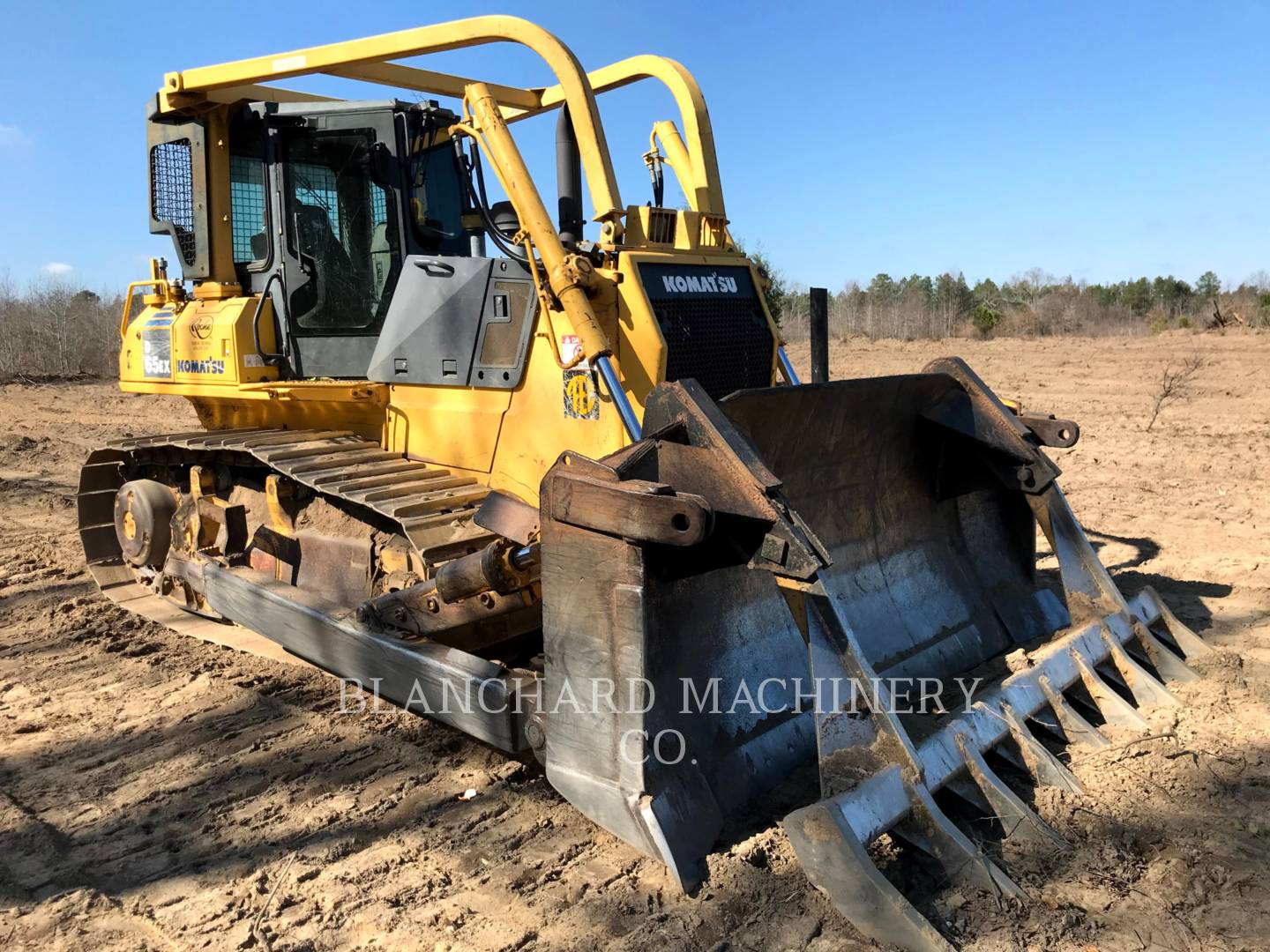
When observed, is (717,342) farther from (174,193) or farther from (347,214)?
(174,193)

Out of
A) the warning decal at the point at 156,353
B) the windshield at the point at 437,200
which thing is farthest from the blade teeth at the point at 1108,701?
the warning decal at the point at 156,353

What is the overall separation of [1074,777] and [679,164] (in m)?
3.52

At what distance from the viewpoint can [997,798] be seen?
291 centimetres

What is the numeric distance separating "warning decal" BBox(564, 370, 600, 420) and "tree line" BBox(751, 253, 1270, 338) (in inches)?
703

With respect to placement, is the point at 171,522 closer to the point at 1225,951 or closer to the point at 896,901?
the point at 896,901

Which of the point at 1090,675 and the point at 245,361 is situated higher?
the point at 245,361

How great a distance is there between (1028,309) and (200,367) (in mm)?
28090

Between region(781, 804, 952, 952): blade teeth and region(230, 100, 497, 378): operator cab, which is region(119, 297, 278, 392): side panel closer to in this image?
region(230, 100, 497, 378): operator cab

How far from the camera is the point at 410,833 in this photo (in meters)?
3.23

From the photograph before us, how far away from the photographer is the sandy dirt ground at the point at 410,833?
2643mm

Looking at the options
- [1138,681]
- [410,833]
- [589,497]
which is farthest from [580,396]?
[1138,681]

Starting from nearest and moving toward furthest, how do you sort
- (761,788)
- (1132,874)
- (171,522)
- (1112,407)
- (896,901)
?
(896,901) < (1132,874) < (761,788) < (171,522) < (1112,407)

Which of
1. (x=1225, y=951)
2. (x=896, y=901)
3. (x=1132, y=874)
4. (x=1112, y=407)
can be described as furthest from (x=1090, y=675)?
(x=1112, y=407)

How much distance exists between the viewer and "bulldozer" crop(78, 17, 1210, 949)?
2.83 m
